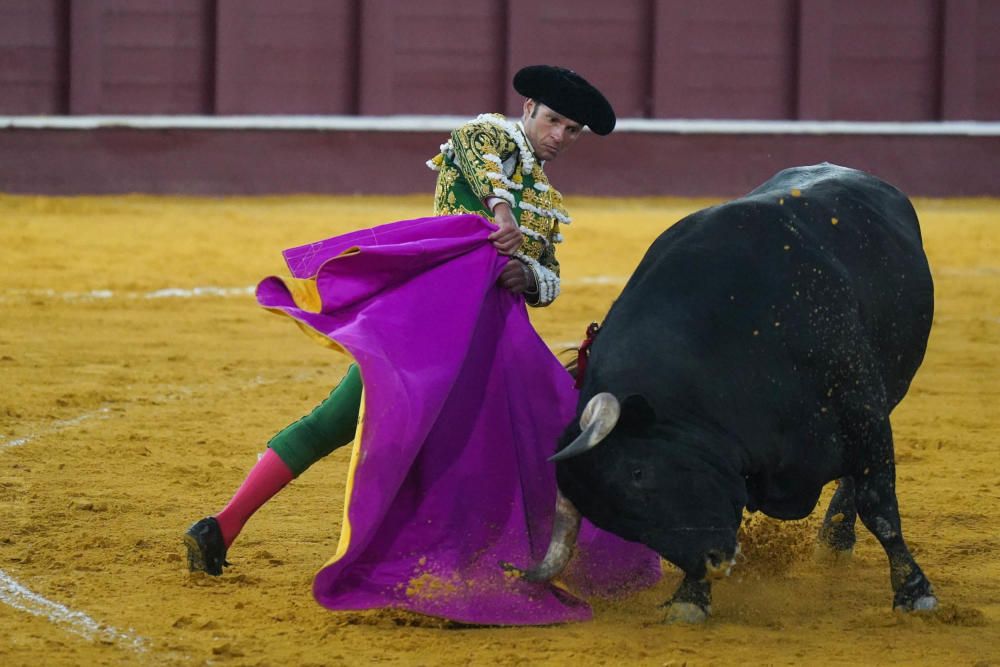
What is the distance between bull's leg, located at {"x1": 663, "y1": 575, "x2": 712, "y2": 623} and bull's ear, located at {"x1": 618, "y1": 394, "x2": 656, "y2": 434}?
14.3 inches

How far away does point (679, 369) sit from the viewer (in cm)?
269

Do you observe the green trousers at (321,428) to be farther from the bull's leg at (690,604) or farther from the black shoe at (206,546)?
the bull's leg at (690,604)

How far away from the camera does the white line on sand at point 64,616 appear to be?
266 cm

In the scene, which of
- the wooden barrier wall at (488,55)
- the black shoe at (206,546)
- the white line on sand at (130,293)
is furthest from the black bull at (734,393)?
the wooden barrier wall at (488,55)

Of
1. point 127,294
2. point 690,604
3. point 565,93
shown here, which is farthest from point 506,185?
point 127,294

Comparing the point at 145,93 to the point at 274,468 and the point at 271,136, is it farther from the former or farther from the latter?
the point at 274,468

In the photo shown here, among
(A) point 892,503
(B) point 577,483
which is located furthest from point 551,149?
(A) point 892,503

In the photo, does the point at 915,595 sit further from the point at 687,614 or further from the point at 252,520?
the point at 252,520

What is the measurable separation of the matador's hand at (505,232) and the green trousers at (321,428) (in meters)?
0.36

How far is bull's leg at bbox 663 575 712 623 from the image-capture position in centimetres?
282

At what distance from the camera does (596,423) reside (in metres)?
2.48

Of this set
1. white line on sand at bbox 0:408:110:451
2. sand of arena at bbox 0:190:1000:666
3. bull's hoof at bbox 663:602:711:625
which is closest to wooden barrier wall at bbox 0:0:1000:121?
sand of arena at bbox 0:190:1000:666

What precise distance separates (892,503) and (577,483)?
26.3 inches

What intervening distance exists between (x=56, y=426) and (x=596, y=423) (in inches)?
97.1
